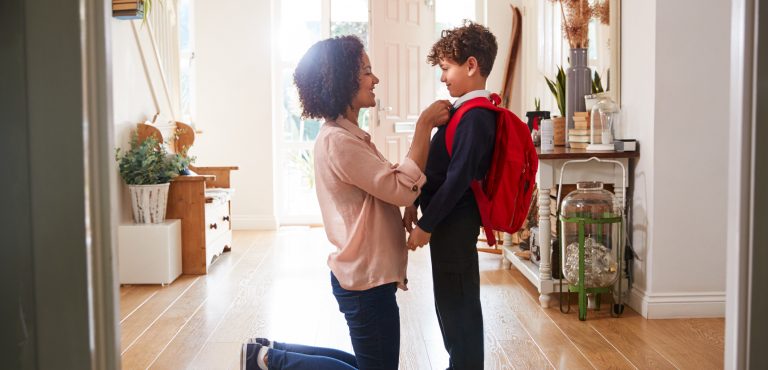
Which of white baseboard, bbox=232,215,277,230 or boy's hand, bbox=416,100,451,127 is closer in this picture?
boy's hand, bbox=416,100,451,127

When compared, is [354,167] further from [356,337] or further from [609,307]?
[609,307]

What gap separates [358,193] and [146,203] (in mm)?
2998

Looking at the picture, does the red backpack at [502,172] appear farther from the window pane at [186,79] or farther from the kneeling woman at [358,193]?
the window pane at [186,79]

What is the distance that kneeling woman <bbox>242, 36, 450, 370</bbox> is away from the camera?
194 cm

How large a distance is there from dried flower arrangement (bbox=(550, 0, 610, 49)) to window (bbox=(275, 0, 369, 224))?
3.26m

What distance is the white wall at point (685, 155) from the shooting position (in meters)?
3.65

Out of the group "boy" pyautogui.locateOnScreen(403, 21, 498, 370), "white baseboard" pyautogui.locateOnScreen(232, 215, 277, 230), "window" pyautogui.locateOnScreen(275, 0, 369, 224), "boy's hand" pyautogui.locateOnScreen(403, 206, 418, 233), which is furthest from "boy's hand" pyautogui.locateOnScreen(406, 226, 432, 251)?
"window" pyautogui.locateOnScreen(275, 0, 369, 224)

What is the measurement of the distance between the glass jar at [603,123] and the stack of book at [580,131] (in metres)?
0.14

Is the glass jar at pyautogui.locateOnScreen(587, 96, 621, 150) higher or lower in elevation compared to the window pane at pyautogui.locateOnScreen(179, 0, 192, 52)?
lower

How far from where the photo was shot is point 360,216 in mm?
1959

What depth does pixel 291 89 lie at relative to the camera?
7637 mm

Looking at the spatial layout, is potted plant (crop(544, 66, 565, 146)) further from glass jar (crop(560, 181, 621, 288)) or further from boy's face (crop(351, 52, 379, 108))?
boy's face (crop(351, 52, 379, 108))

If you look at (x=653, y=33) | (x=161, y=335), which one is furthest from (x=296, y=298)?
(x=653, y=33)

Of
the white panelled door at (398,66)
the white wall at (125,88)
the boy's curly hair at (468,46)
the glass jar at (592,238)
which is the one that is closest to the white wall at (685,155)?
the glass jar at (592,238)
